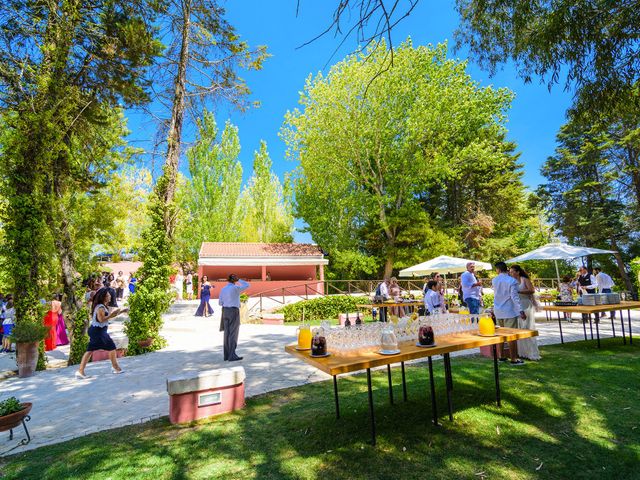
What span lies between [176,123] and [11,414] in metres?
7.41

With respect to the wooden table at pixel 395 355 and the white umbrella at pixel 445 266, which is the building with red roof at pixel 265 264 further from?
the wooden table at pixel 395 355

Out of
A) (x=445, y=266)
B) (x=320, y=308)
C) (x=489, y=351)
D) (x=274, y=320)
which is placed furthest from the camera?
(x=320, y=308)

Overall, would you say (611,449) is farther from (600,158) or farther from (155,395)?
(600,158)

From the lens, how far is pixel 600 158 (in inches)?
875

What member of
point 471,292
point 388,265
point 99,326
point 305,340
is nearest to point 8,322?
point 99,326

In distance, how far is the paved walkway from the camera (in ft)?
13.2

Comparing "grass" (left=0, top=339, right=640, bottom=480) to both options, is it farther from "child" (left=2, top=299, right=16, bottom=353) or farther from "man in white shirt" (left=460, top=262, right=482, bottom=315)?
"child" (left=2, top=299, right=16, bottom=353)

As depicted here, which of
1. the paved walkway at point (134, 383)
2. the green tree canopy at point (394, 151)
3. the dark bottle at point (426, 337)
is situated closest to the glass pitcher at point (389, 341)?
the dark bottle at point (426, 337)

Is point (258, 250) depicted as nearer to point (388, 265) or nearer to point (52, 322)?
point (388, 265)

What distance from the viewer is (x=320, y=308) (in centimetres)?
1347

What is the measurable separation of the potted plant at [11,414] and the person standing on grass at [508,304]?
6.10 meters

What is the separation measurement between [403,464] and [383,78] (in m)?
21.0

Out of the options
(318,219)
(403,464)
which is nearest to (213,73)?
(403,464)

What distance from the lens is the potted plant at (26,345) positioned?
6.65 m
